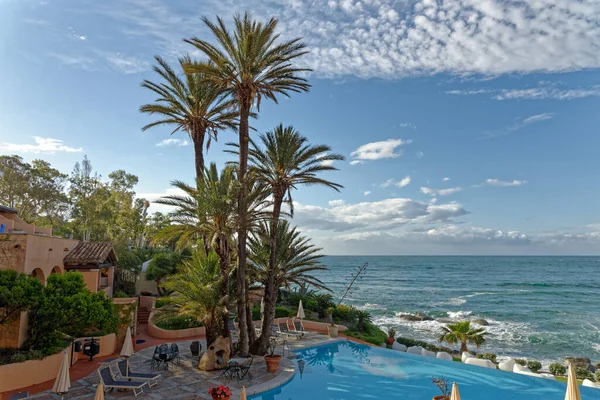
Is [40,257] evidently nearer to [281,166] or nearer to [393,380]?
[281,166]

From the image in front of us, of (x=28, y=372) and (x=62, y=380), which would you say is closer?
(x=62, y=380)

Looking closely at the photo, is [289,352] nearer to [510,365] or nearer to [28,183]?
[510,365]

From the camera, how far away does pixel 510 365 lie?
53.3 ft

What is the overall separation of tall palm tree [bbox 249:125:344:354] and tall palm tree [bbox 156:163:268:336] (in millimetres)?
1190

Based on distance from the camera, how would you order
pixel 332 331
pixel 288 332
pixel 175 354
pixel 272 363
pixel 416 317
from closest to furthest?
pixel 272 363
pixel 175 354
pixel 332 331
pixel 288 332
pixel 416 317

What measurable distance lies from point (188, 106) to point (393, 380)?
15147 mm

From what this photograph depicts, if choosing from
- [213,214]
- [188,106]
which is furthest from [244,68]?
[213,214]

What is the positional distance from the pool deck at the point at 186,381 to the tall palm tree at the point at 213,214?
2.11m

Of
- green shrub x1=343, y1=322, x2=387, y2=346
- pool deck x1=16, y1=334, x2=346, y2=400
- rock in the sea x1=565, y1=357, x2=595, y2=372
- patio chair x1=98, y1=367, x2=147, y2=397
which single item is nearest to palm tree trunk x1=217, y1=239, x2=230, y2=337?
pool deck x1=16, y1=334, x2=346, y2=400

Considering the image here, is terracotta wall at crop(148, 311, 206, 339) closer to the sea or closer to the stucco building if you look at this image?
the stucco building

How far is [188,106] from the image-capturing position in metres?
18.9

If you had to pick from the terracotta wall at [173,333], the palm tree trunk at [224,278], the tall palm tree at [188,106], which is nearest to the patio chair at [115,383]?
the palm tree trunk at [224,278]

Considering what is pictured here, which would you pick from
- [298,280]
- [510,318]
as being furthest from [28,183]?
[510,318]

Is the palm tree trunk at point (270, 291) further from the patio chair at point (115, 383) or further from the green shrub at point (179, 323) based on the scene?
the patio chair at point (115, 383)
